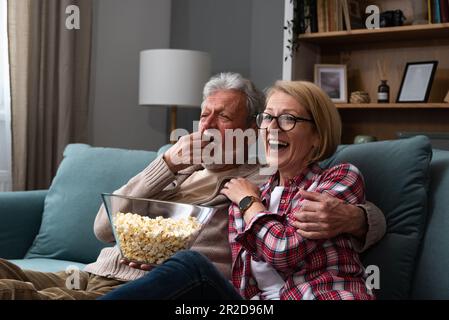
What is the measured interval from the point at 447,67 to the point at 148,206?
242cm

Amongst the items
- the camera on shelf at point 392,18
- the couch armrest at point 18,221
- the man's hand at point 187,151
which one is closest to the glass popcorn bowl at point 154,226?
the man's hand at point 187,151

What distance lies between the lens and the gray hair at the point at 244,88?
187 centimetres

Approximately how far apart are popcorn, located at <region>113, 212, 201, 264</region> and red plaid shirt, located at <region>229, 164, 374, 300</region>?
13 centimetres

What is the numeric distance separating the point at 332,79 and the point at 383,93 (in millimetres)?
307

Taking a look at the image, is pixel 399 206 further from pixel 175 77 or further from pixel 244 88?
pixel 175 77

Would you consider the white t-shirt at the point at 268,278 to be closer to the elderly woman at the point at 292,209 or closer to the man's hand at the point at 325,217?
the elderly woman at the point at 292,209

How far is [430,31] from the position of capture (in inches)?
126

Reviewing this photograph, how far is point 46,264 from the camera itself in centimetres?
222

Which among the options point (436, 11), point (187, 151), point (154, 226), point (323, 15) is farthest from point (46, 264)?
point (436, 11)

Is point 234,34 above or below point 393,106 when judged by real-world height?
above

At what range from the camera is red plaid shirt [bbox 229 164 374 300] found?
1.38 metres

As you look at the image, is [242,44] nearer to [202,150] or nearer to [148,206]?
[202,150]

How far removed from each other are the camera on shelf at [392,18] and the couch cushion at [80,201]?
5.57 ft
